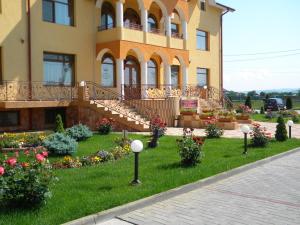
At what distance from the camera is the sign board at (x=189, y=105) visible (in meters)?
20.2

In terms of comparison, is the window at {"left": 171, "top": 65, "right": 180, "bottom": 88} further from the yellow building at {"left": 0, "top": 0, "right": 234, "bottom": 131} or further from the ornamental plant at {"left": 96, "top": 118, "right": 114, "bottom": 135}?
the ornamental plant at {"left": 96, "top": 118, "right": 114, "bottom": 135}

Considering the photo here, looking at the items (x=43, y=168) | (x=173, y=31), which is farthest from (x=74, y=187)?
(x=173, y=31)

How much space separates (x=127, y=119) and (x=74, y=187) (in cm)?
989

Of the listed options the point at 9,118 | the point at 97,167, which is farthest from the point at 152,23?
the point at 97,167

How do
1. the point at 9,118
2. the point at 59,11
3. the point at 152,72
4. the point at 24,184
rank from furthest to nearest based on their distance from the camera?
1. the point at 152,72
2. the point at 59,11
3. the point at 9,118
4. the point at 24,184

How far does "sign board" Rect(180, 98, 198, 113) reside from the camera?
2016cm

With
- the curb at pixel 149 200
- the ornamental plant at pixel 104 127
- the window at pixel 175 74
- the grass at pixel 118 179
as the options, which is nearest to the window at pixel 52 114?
the ornamental plant at pixel 104 127

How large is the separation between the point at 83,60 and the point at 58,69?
148 centimetres

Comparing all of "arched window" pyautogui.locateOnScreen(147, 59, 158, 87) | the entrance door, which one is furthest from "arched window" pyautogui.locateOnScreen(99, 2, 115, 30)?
"arched window" pyautogui.locateOnScreen(147, 59, 158, 87)

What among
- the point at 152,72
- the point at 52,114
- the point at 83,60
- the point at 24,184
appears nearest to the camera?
the point at 24,184

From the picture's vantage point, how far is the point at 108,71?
2161 cm

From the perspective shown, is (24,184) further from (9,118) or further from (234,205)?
(9,118)

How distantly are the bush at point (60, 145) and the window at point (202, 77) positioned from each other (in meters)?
18.3

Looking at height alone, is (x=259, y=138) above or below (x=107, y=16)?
below
